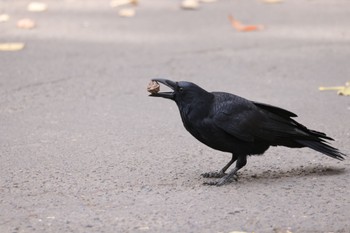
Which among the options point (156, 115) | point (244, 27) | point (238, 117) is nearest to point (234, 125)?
point (238, 117)

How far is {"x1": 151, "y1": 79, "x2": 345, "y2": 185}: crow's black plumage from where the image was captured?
194 inches

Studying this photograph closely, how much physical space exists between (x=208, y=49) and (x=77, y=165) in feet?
13.3

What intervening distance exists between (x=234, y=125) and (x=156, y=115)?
6.92 ft

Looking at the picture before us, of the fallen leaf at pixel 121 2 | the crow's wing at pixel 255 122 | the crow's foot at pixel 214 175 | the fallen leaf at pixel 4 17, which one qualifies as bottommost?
the fallen leaf at pixel 121 2

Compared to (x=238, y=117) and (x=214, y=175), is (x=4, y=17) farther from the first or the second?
(x=238, y=117)

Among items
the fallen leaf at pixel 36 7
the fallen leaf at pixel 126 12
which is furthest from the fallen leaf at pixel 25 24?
the fallen leaf at pixel 126 12

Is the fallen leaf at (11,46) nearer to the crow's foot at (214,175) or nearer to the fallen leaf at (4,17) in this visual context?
the fallen leaf at (4,17)

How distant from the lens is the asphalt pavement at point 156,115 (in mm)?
4539

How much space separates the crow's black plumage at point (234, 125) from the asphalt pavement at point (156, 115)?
0.24 m

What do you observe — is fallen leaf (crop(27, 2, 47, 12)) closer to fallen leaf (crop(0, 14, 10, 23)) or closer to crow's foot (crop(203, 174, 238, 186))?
fallen leaf (crop(0, 14, 10, 23))

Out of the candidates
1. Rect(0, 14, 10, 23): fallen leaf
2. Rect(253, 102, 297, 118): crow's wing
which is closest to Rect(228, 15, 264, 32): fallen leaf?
Rect(0, 14, 10, 23): fallen leaf

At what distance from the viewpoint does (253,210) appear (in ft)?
15.0

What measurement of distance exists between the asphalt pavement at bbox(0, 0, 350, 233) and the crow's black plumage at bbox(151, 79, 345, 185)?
236 millimetres

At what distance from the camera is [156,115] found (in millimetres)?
7008
